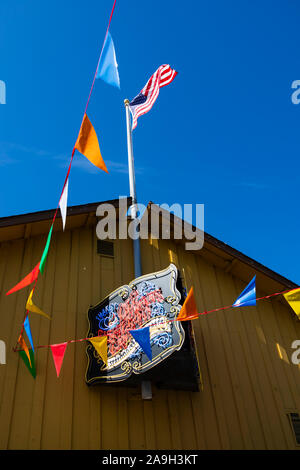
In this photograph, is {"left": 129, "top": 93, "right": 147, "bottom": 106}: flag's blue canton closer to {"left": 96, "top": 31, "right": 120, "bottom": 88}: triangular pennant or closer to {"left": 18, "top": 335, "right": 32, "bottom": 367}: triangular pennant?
{"left": 96, "top": 31, "right": 120, "bottom": 88}: triangular pennant

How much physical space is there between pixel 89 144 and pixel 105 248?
143 inches

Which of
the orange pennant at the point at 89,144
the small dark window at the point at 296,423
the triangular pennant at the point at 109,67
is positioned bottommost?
the small dark window at the point at 296,423

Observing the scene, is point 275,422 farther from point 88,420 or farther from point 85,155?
point 85,155

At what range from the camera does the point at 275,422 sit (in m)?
8.09

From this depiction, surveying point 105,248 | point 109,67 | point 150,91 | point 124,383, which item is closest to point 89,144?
point 109,67

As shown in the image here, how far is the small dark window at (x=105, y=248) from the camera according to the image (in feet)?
30.6

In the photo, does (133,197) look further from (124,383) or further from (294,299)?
(294,299)

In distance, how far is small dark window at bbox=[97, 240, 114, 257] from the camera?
367 inches

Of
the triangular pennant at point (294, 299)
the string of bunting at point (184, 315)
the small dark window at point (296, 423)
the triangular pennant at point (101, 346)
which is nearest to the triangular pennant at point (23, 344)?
the string of bunting at point (184, 315)

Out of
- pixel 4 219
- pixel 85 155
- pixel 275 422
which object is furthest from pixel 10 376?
pixel 275 422

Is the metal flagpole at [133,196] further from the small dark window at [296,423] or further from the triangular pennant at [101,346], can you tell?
the small dark window at [296,423]

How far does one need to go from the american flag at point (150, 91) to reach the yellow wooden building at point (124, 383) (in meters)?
2.71

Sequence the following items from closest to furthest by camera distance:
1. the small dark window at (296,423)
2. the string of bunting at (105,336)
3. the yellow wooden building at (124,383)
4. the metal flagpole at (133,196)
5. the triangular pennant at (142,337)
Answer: the triangular pennant at (142,337) < the string of bunting at (105,336) < the yellow wooden building at (124,383) < the small dark window at (296,423) < the metal flagpole at (133,196)

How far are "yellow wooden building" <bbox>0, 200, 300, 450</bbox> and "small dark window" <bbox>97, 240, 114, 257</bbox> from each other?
10 cm
